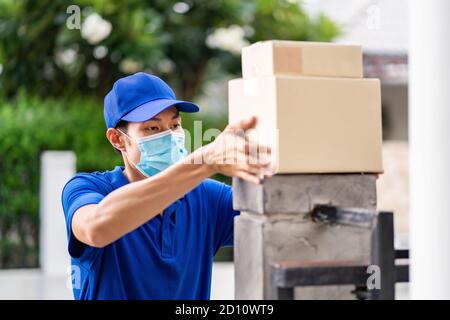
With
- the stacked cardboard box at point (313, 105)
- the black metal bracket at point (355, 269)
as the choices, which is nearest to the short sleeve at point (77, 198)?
the stacked cardboard box at point (313, 105)

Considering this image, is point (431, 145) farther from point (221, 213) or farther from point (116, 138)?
point (116, 138)

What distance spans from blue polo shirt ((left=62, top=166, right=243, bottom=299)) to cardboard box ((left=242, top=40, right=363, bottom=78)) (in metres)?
0.61

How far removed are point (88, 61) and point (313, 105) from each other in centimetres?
754

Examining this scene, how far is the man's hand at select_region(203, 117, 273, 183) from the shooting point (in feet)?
7.16

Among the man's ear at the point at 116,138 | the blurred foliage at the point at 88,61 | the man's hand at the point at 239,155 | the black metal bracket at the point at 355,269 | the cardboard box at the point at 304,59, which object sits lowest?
the black metal bracket at the point at 355,269

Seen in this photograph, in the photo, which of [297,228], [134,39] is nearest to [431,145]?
[297,228]

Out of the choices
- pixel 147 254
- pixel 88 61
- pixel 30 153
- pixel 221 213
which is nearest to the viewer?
pixel 147 254

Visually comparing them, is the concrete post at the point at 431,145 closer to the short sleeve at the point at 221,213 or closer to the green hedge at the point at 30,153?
the short sleeve at the point at 221,213

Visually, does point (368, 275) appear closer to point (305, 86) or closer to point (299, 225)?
point (299, 225)

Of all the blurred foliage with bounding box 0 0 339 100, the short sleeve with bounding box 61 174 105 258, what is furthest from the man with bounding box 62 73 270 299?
the blurred foliage with bounding box 0 0 339 100

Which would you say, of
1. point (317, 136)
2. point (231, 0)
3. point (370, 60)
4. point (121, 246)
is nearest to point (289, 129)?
point (317, 136)

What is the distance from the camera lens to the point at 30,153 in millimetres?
8750

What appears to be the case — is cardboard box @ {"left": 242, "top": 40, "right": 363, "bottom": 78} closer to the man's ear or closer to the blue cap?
the blue cap

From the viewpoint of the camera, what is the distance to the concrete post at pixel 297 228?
2359 millimetres
